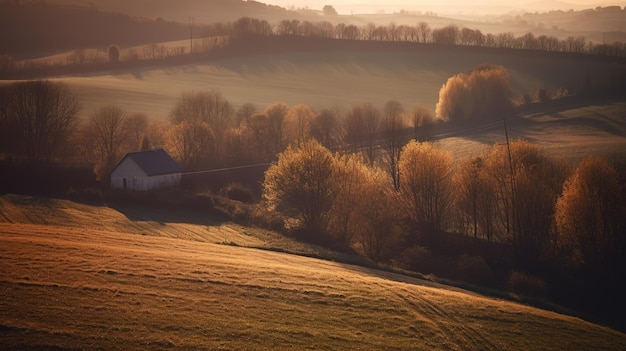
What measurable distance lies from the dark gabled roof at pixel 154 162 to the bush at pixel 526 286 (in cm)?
3086

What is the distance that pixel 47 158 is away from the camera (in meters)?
63.6

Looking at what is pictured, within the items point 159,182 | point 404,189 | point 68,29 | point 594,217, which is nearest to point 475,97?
point 404,189

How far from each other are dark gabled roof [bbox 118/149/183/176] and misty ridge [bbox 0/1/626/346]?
2.70 m

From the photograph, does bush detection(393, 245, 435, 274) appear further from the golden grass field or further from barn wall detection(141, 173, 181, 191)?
barn wall detection(141, 173, 181, 191)

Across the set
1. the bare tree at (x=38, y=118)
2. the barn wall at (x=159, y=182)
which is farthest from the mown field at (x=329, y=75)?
the barn wall at (x=159, y=182)

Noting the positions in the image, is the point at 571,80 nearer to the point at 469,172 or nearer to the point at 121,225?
the point at 469,172

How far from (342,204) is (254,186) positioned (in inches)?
671

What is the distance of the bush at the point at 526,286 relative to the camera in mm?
39500

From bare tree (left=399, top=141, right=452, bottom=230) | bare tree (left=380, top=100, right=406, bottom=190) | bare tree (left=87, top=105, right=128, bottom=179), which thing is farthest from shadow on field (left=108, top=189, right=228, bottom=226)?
bare tree (left=380, top=100, right=406, bottom=190)

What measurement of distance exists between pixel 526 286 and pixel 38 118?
50.2 meters

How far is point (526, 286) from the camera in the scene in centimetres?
4009

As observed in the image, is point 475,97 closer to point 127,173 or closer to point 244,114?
point 244,114

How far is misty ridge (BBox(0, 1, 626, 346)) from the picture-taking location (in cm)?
4538

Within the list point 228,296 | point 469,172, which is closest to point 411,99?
point 469,172
